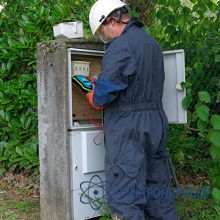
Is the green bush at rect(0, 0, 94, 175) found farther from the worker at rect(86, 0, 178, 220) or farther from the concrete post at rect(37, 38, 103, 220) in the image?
the worker at rect(86, 0, 178, 220)

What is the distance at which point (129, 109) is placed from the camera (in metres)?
3.34

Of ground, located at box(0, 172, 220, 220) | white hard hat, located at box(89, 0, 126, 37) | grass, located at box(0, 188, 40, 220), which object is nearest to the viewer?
white hard hat, located at box(89, 0, 126, 37)

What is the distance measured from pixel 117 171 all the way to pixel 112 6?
135 centimetres

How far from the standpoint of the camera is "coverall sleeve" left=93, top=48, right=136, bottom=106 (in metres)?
3.21

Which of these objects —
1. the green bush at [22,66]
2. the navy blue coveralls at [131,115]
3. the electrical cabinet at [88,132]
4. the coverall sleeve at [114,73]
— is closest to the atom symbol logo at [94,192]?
the electrical cabinet at [88,132]

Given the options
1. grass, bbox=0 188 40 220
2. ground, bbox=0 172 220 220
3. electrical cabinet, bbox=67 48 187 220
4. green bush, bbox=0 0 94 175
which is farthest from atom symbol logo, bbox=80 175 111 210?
green bush, bbox=0 0 94 175

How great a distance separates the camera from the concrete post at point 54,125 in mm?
3645

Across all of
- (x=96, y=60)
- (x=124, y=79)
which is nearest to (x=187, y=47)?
(x=96, y=60)

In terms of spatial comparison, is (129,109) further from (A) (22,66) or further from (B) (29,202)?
(A) (22,66)

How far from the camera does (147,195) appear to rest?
350cm

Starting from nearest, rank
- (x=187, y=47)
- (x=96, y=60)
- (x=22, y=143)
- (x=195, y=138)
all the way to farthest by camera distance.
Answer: (x=96, y=60) → (x=187, y=47) → (x=195, y=138) → (x=22, y=143)

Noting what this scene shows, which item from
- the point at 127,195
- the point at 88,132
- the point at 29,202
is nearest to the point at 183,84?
the point at 88,132

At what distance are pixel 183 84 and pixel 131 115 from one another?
66 centimetres

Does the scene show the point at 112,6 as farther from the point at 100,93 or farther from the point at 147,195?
the point at 147,195
